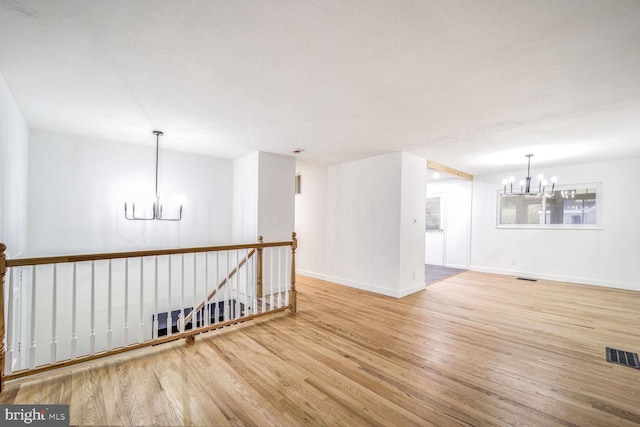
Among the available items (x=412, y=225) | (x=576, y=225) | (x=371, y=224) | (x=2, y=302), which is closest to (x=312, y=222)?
(x=371, y=224)

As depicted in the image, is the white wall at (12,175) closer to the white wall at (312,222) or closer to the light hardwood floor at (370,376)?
the light hardwood floor at (370,376)

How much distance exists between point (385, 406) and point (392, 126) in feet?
9.37

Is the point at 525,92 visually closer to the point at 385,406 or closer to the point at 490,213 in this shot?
the point at 385,406

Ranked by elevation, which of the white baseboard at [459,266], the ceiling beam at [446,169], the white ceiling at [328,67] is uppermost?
the white ceiling at [328,67]

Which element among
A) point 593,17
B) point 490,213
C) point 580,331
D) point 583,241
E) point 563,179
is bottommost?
point 580,331

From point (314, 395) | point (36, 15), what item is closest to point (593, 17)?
point (314, 395)

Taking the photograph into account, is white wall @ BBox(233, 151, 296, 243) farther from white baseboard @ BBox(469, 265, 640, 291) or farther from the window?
white baseboard @ BBox(469, 265, 640, 291)

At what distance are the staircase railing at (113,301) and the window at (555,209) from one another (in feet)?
18.1

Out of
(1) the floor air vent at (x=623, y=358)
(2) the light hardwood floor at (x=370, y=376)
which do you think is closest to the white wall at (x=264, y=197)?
(2) the light hardwood floor at (x=370, y=376)

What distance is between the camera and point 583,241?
5.39 metres

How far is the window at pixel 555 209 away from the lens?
17.7 ft

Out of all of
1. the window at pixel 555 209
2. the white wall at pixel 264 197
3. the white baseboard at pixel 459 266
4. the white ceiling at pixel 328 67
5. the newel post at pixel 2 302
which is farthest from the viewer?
the white baseboard at pixel 459 266

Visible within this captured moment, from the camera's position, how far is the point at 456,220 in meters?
7.25

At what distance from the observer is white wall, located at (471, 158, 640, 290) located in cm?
498
